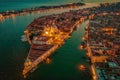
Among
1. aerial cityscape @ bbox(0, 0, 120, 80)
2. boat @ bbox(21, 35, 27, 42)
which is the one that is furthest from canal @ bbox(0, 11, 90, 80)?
boat @ bbox(21, 35, 27, 42)

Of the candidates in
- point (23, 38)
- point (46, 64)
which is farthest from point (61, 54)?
point (23, 38)

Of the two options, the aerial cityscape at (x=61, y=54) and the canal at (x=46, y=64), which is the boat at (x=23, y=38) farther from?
the canal at (x=46, y=64)

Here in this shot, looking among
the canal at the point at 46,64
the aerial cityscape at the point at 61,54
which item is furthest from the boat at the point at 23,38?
the canal at the point at 46,64

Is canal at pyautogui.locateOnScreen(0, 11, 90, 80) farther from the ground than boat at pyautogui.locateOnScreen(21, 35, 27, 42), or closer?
closer

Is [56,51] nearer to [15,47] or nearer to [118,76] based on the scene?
[15,47]

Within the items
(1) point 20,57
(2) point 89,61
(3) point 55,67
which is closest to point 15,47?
(1) point 20,57

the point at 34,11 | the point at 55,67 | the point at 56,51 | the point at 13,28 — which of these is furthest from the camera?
the point at 34,11

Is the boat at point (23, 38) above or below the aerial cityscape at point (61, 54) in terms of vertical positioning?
above

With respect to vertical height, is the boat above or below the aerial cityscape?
above

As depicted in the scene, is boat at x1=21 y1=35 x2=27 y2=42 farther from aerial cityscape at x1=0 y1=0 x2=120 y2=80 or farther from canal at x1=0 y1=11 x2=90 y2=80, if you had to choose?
canal at x1=0 y1=11 x2=90 y2=80

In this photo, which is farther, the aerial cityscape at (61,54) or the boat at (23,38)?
the boat at (23,38)

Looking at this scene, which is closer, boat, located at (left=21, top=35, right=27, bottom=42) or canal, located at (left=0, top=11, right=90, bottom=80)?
canal, located at (left=0, top=11, right=90, bottom=80)
